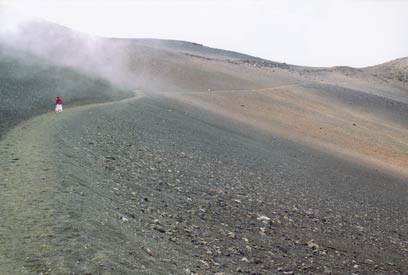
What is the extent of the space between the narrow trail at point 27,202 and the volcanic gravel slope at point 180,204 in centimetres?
3

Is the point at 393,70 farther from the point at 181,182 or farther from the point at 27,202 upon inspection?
the point at 27,202

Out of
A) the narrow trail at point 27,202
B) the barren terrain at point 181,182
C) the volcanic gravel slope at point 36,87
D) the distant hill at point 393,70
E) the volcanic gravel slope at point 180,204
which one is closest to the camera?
the narrow trail at point 27,202

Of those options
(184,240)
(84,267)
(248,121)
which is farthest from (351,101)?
(84,267)

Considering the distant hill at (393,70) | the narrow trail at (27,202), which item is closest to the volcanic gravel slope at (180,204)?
the narrow trail at (27,202)

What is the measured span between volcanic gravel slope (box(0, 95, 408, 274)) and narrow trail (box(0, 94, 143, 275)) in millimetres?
27

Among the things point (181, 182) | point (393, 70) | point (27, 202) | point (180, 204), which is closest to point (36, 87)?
point (181, 182)

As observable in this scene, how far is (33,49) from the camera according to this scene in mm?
34500

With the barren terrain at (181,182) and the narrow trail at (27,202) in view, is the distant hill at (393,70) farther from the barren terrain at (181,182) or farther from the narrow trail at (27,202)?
the narrow trail at (27,202)

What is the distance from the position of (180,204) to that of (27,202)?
152 inches

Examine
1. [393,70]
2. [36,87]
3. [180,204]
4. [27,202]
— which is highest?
[393,70]

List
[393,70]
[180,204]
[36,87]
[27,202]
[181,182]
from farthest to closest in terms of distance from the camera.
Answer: [393,70] → [36,87] → [181,182] → [180,204] → [27,202]

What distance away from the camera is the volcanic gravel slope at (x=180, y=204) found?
26.6ft

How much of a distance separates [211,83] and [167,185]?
28988mm

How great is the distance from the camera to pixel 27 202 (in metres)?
9.45
